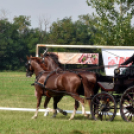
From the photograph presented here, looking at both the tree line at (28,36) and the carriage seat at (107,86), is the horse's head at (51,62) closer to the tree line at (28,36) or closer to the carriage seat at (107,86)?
the carriage seat at (107,86)

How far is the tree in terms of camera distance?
2342 cm

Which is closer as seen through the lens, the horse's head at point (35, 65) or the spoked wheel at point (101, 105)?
the spoked wheel at point (101, 105)

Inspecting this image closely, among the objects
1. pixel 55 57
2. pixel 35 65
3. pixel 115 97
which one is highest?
pixel 55 57

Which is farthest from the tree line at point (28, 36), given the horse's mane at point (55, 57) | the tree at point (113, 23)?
the horse's mane at point (55, 57)

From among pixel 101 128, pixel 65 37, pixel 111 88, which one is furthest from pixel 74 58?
pixel 65 37

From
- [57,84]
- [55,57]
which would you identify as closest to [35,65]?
[55,57]

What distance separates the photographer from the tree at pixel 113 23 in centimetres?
2342

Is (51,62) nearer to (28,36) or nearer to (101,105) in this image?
(101,105)

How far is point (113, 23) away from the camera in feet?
80.8

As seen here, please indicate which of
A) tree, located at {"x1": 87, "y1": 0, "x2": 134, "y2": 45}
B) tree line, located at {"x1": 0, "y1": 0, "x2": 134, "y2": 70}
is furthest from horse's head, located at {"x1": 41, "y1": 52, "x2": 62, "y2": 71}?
tree line, located at {"x1": 0, "y1": 0, "x2": 134, "y2": 70}

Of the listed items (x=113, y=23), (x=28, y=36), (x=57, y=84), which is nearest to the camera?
(x=57, y=84)

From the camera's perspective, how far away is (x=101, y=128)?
7.72m

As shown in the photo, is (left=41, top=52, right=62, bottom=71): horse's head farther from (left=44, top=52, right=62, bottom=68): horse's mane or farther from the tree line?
the tree line

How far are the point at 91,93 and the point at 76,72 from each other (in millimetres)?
806
